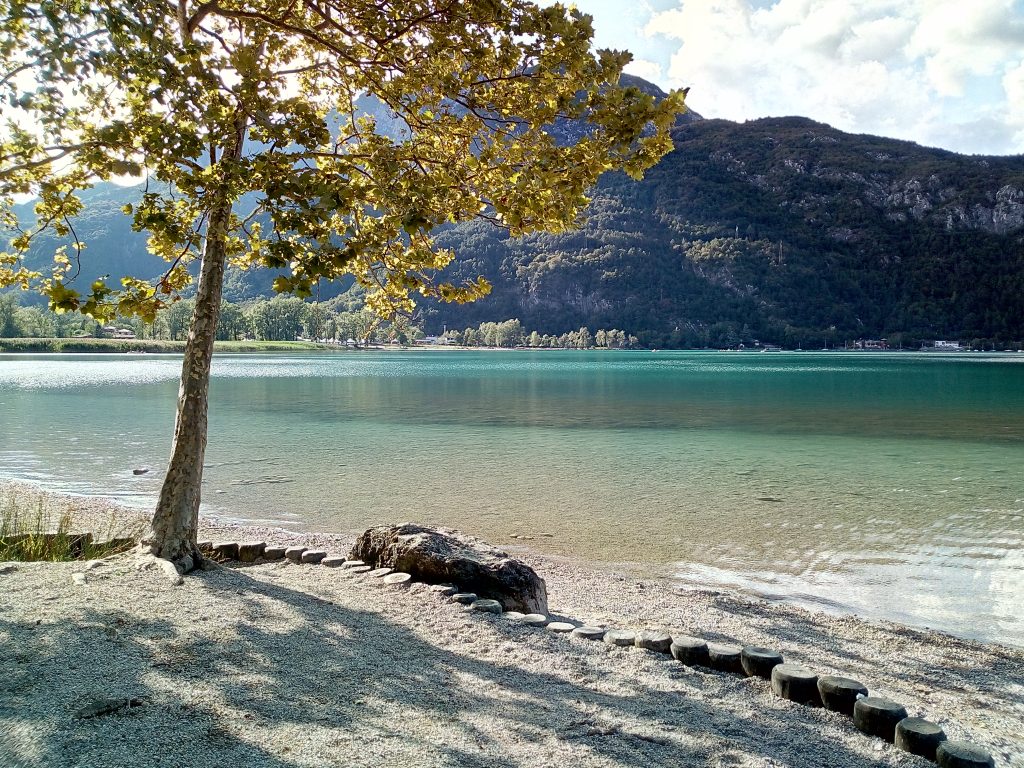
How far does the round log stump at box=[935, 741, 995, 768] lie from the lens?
161 inches

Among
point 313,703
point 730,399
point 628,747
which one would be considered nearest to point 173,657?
point 313,703

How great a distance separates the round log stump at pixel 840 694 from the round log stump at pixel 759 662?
1.48ft

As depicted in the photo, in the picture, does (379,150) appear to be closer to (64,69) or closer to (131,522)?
(64,69)

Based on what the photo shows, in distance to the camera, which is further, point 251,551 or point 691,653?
point 251,551

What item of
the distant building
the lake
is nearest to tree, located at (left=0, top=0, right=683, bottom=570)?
the lake

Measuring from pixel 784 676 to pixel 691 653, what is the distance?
83 centimetres

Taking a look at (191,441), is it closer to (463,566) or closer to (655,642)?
(463,566)

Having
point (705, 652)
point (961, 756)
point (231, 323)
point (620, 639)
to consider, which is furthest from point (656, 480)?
point (231, 323)

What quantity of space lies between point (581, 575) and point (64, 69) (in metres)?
8.52

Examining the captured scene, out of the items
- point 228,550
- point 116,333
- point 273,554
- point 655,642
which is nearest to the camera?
point 655,642

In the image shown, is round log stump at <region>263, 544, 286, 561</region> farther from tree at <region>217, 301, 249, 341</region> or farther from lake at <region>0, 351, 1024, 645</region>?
tree at <region>217, 301, 249, 341</region>

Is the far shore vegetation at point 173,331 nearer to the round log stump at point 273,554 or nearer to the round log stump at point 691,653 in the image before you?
the round log stump at point 273,554

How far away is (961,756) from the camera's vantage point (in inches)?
163

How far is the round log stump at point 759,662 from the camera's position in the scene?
5.47 m
